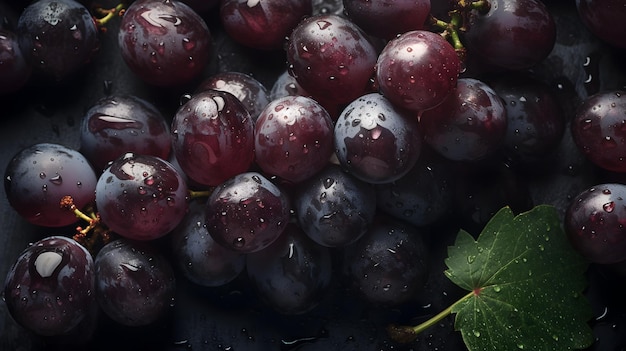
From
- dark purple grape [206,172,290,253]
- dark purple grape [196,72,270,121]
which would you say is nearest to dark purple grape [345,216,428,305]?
dark purple grape [206,172,290,253]

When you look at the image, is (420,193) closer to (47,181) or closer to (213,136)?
(213,136)

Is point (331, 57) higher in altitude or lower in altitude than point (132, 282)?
higher

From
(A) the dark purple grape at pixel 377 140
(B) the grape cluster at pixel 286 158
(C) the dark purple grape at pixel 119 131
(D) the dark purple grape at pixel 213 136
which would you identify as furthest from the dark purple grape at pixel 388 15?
(C) the dark purple grape at pixel 119 131

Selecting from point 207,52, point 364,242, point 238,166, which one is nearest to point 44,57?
point 207,52

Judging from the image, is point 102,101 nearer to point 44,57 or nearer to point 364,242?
point 44,57

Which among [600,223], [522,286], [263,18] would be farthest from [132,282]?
[600,223]

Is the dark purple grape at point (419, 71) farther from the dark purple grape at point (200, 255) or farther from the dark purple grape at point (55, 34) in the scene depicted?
the dark purple grape at point (55, 34)

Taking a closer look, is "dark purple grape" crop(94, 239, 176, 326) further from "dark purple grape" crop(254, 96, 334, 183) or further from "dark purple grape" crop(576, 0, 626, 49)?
"dark purple grape" crop(576, 0, 626, 49)
